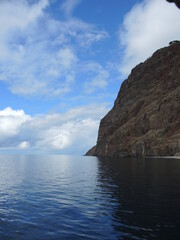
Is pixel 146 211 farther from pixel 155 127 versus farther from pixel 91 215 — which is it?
pixel 155 127

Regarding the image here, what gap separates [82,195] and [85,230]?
14.0m

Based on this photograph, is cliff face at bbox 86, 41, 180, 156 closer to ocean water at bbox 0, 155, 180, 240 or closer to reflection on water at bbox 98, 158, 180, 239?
reflection on water at bbox 98, 158, 180, 239

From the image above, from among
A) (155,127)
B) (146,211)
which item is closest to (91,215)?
(146,211)

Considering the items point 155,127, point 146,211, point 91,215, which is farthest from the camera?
point 155,127

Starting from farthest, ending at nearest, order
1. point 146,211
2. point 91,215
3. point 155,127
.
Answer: point 155,127, point 146,211, point 91,215

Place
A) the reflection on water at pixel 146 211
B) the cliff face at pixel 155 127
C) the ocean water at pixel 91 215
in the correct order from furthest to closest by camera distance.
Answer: the cliff face at pixel 155 127 < the reflection on water at pixel 146 211 < the ocean water at pixel 91 215

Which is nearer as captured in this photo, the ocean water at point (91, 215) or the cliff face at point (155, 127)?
the ocean water at point (91, 215)

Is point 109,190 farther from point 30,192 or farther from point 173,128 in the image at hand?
point 173,128

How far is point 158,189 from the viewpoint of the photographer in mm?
34125

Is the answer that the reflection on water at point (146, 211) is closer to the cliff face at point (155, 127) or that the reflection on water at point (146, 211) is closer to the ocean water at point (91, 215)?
the ocean water at point (91, 215)

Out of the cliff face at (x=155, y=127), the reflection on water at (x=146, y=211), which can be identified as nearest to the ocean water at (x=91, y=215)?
the reflection on water at (x=146, y=211)

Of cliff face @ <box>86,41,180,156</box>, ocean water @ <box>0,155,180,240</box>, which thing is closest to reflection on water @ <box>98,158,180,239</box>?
ocean water @ <box>0,155,180,240</box>

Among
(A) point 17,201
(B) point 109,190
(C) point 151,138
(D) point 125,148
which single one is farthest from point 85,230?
(D) point 125,148

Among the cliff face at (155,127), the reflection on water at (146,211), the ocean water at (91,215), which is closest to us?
the ocean water at (91,215)
